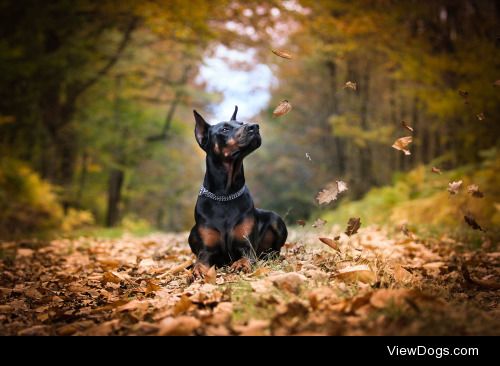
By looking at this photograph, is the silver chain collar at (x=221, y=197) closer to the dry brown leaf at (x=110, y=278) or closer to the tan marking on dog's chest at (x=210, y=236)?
the tan marking on dog's chest at (x=210, y=236)

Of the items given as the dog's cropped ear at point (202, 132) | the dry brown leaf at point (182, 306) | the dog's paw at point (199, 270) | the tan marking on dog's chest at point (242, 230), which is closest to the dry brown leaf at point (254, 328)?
the dry brown leaf at point (182, 306)

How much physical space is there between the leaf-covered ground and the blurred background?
142cm

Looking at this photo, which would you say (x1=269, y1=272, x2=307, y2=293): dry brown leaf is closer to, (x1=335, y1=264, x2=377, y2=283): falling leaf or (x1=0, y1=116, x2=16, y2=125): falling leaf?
(x1=335, y1=264, x2=377, y2=283): falling leaf

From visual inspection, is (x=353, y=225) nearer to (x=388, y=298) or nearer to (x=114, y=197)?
(x=388, y=298)

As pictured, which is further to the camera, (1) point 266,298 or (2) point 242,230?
(2) point 242,230

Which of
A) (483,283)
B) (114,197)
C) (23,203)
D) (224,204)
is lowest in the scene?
(114,197)

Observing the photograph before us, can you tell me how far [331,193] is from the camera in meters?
3.72

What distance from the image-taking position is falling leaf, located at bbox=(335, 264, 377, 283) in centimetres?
313

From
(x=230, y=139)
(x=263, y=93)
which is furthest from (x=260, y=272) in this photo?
(x=263, y=93)

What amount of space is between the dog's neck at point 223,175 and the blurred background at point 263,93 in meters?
1.11

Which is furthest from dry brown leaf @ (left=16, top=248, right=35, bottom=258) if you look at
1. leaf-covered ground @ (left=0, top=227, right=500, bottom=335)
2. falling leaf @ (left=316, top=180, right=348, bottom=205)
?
falling leaf @ (left=316, top=180, right=348, bottom=205)

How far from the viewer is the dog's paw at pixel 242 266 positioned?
12.7 ft

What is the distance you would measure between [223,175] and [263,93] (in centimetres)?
1833
